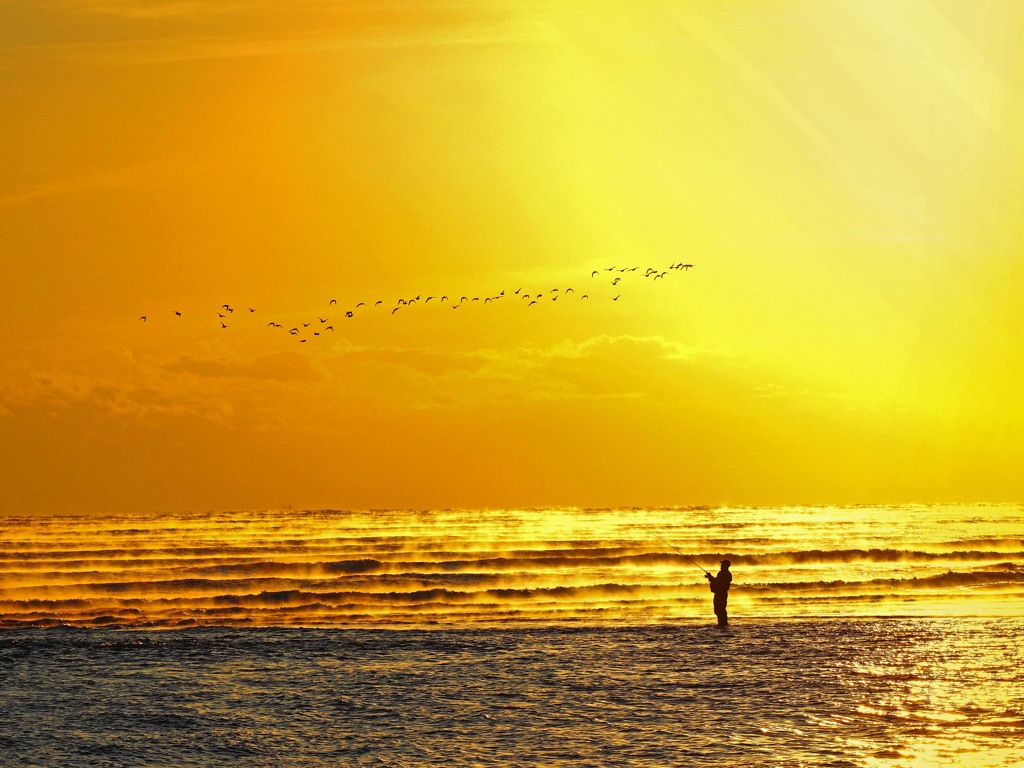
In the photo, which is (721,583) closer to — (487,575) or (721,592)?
(721,592)

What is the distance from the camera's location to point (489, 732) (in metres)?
22.7

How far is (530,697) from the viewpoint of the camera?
84.4 ft

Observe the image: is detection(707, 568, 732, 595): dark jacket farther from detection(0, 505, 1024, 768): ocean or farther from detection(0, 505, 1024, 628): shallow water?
detection(0, 505, 1024, 628): shallow water

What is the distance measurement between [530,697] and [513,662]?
14.5ft

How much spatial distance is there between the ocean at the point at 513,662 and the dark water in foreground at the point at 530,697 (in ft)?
0.31

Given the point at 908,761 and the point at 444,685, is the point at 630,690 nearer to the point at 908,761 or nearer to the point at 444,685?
the point at 444,685

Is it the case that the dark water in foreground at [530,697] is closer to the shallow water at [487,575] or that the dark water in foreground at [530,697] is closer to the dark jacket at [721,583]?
the dark jacket at [721,583]

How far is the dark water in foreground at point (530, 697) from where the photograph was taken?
21203mm

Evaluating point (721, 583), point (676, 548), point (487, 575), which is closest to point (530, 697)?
point (721, 583)

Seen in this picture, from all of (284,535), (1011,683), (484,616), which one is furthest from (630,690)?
(284,535)

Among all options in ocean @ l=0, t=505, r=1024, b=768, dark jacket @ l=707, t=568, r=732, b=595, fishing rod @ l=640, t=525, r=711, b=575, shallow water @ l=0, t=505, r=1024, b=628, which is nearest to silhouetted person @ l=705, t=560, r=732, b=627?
dark jacket @ l=707, t=568, r=732, b=595

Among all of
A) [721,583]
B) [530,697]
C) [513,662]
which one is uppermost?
[721,583]

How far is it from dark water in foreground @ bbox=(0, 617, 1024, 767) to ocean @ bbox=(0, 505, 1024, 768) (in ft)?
0.31

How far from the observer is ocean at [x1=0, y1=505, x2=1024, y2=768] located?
21.7m
